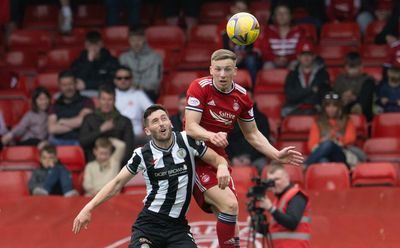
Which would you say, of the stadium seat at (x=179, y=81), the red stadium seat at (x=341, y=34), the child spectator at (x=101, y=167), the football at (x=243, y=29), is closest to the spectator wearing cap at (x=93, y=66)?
the stadium seat at (x=179, y=81)

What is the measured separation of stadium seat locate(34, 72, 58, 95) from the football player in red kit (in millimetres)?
7508

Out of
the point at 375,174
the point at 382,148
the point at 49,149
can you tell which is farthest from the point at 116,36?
the point at 375,174

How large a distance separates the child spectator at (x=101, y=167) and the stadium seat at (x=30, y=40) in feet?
16.5

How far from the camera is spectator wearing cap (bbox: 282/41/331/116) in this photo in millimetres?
16719

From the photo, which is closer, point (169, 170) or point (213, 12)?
point (169, 170)

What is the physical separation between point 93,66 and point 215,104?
701cm

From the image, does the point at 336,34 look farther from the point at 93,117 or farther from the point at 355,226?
the point at 355,226

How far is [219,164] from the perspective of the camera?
10.6m

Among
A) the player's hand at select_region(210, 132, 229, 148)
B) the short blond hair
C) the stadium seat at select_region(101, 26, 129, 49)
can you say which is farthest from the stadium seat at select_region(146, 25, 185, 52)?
the player's hand at select_region(210, 132, 229, 148)

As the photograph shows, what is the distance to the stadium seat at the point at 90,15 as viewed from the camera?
20.8 m

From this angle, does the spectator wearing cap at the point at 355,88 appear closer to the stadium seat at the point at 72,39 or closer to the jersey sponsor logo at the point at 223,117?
the stadium seat at the point at 72,39

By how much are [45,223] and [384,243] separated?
3729 mm

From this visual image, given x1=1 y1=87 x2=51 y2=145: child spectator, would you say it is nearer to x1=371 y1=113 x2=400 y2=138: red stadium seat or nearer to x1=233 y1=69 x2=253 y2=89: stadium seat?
x1=233 y1=69 x2=253 y2=89: stadium seat

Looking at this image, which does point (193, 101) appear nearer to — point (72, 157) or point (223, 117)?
point (223, 117)
